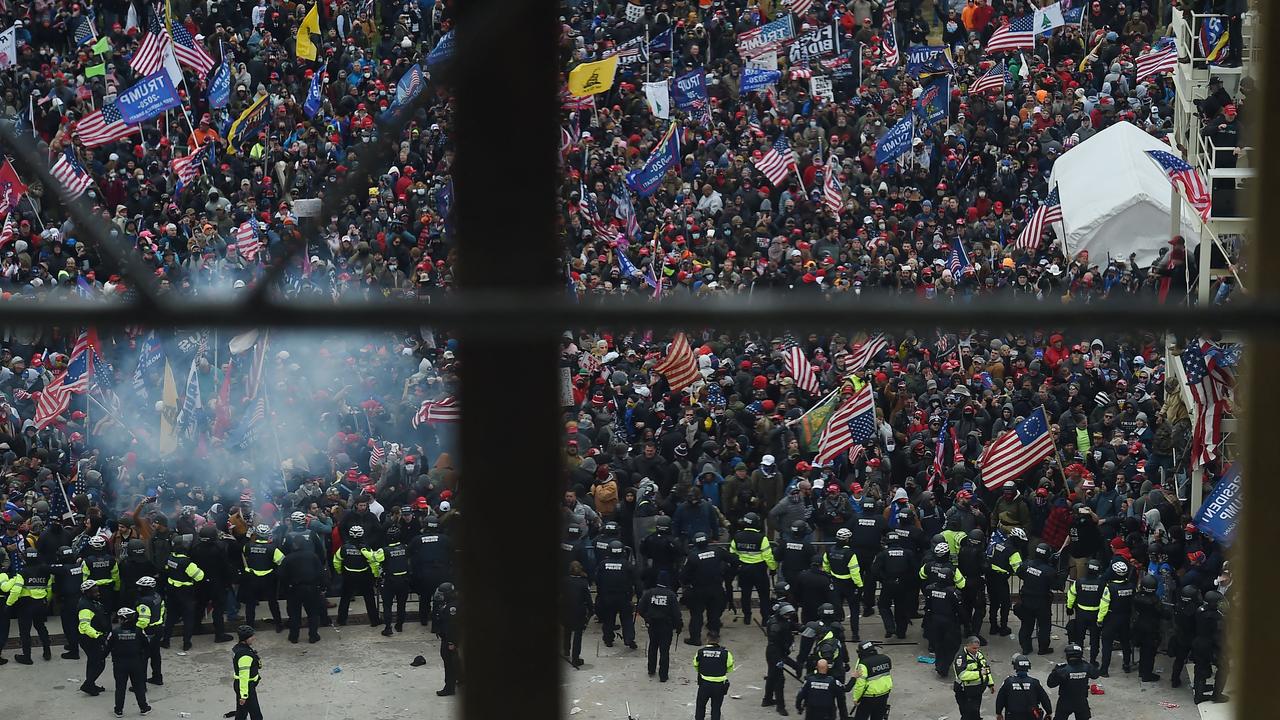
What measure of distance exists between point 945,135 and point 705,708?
15166 mm

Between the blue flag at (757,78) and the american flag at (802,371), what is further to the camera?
the blue flag at (757,78)

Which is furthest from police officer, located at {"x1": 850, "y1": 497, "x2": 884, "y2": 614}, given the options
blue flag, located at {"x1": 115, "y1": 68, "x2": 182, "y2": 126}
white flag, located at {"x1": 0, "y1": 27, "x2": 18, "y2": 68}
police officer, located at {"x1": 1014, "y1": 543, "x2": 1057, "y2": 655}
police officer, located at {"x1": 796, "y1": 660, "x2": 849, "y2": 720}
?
white flag, located at {"x1": 0, "y1": 27, "x2": 18, "y2": 68}

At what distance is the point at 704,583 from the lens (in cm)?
1959

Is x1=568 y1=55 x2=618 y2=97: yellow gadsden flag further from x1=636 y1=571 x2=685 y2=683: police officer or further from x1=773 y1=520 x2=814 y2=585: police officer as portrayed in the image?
x1=636 y1=571 x2=685 y2=683: police officer

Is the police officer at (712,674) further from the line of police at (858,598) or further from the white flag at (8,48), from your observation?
the white flag at (8,48)

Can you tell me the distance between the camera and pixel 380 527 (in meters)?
20.3

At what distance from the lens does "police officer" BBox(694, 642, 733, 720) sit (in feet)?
57.6

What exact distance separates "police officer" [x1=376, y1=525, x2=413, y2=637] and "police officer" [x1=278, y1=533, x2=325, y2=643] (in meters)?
0.67

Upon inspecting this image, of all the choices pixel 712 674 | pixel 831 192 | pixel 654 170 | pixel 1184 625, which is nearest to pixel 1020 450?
pixel 1184 625

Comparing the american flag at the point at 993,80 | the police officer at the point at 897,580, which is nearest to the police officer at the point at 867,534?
the police officer at the point at 897,580

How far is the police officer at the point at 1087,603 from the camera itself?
18.9 meters

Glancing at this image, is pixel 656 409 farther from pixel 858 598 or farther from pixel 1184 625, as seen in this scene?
pixel 1184 625

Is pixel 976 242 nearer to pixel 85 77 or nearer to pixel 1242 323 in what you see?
pixel 85 77

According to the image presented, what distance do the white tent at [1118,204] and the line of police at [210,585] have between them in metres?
11.8
